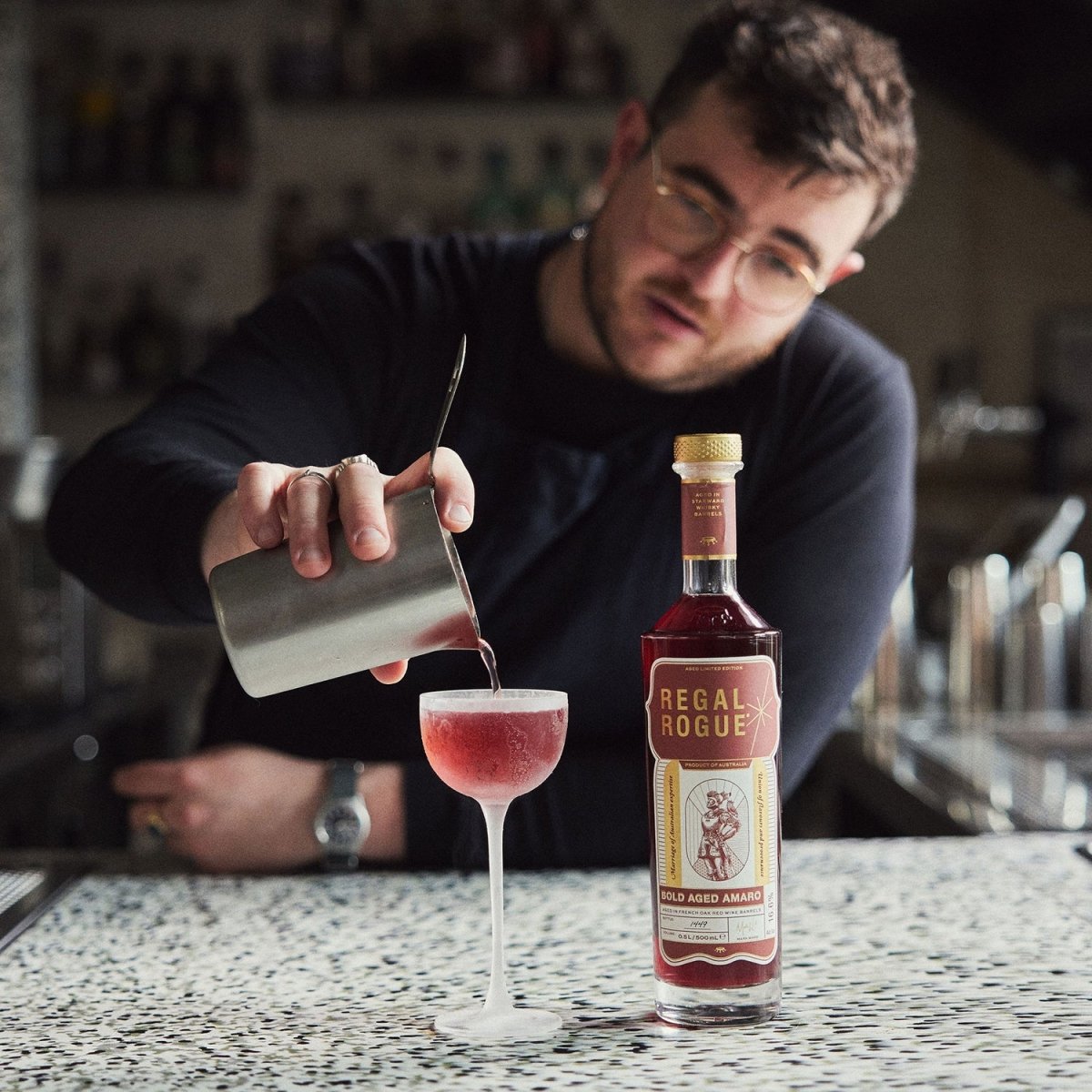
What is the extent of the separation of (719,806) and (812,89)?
0.69m

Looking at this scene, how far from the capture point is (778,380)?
140 cm

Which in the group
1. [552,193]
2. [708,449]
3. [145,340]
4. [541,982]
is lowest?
[541,982]

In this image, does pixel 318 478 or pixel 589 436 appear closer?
pixel 318 478

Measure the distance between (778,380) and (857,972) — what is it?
0.64 m

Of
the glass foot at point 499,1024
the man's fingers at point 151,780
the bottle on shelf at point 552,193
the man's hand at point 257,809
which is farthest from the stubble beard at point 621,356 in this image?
the bottle on shelf at point 552,193

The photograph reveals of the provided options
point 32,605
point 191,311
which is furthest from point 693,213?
point 191,311

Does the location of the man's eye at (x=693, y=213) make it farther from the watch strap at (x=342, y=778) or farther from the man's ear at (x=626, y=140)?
the watch strap at (x=342, y=778)

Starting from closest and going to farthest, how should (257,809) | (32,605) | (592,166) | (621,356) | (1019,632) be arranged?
(257,809) → (621,356) → (1019,632) → (32,605) → (592,166)

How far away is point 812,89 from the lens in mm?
1230

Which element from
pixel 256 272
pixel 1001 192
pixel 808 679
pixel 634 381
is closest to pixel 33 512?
pixel 256 272

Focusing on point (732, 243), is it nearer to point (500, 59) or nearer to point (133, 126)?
point (500, 59)

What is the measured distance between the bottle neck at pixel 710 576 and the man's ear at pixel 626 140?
71cm

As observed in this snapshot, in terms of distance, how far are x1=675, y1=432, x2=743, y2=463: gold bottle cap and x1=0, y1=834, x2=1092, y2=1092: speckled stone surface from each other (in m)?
0.32

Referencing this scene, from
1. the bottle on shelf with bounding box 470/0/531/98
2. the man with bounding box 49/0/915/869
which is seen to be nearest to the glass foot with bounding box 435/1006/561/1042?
the man with bounding box 49/0/915/869
